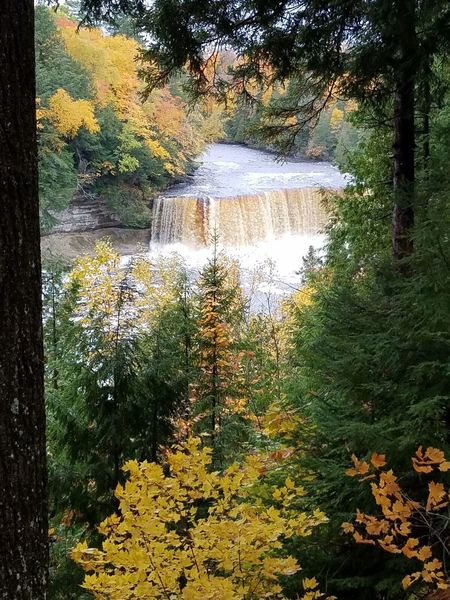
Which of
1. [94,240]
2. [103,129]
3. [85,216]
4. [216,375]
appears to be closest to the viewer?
[216,375]

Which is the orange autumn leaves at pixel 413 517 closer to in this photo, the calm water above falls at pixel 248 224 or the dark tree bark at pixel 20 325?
the dark tree bark at pixel 20 325

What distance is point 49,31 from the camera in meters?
23.7

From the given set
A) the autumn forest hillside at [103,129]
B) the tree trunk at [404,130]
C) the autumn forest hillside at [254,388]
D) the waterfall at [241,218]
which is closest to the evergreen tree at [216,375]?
the autumn forest hillside at [254,388]

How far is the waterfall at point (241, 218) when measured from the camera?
25469 mm

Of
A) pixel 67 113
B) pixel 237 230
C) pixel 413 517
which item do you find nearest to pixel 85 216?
pixel 67 113

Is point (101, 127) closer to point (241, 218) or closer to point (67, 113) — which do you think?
point (67, 113)

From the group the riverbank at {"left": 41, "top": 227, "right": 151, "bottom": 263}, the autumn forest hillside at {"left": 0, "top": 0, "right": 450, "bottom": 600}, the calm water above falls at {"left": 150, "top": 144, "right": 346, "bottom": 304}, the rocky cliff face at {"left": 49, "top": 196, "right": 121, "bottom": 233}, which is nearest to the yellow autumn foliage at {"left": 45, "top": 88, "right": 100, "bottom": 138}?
the rocky cliff face at {"left": 49, "top": 196, "right": 121, "bottom": 233}

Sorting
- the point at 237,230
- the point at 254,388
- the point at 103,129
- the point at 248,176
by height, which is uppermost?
the point at 103,129

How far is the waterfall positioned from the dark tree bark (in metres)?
23.2

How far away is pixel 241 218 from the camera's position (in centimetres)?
2558

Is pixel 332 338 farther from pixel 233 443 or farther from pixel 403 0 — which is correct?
pixel 233 443

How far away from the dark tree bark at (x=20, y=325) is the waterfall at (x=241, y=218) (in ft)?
76.2

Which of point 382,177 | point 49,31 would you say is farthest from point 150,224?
point 382,177

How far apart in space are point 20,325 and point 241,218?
2426cm
